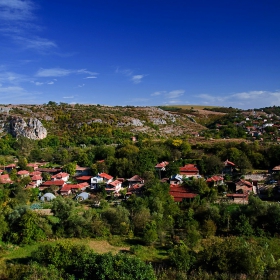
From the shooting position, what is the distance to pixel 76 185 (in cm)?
3112

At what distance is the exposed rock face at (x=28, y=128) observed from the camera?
59.0 meters

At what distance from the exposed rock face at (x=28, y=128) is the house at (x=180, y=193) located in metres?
40.2

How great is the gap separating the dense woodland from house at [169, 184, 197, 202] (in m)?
0.73

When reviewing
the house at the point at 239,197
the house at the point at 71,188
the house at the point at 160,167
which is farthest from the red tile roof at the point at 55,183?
the house at the point at 239,197

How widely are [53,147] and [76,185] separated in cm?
2454

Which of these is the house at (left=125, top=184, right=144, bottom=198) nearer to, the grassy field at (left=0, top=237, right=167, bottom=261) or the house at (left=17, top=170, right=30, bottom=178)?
the grassy field at (left=0, top=237, right=167, bottom=261)

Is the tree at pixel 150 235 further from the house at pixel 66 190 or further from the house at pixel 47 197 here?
the house at pixel 66 190

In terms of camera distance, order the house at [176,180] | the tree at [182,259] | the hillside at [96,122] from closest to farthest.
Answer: the tree at [182,259] → the house at [176,180] → the hillside at [96,122]

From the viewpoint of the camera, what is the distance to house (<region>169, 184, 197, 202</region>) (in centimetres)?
2590

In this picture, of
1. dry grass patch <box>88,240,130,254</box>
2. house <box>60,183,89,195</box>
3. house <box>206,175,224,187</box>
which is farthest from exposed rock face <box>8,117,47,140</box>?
dry grass patch <box>88,240,130,254</box>

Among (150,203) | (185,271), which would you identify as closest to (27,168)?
(150,203)

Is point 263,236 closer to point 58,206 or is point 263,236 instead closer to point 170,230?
point 170,230

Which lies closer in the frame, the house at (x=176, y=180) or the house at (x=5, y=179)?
the house at (x=176, y=180)

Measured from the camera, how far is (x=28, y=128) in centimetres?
5972
